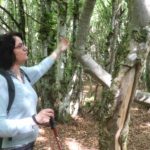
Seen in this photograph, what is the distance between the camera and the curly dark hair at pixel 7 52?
150 inches

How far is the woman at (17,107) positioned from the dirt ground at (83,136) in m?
4.93

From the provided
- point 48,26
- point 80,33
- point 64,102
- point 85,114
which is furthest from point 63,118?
point 80,33

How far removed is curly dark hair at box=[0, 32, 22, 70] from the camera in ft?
12.5

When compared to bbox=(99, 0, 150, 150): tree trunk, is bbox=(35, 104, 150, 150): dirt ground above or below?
below

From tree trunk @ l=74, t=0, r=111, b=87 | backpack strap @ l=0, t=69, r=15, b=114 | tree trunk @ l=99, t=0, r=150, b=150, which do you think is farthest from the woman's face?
tree trunk @ l=99, t=0, r=150, b=150

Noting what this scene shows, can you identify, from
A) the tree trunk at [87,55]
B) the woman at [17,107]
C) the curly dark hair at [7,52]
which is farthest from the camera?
the tree trunk at [87,55]

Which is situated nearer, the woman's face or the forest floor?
the woman's face

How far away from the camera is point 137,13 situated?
3.57 metres

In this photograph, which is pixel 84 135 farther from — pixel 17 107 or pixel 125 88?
pixel 17 107

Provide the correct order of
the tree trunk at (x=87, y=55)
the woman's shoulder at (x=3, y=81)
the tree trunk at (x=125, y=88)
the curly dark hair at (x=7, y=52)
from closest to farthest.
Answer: the woman's shoulder at (x=3, y=81) < the tree trunk at (x=125, y=88) < the curly dark hair at (x=7, y=52) < the tree trunk at (x=87, y=55)

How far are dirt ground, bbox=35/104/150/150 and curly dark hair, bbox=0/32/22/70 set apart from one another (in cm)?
499

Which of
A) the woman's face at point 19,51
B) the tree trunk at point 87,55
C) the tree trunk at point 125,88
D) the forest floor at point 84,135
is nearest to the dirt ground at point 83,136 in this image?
the forest floor at point 84,135

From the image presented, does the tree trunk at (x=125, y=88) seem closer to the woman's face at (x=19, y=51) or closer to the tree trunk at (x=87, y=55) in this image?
the tree trunk at (x=87, y=55)

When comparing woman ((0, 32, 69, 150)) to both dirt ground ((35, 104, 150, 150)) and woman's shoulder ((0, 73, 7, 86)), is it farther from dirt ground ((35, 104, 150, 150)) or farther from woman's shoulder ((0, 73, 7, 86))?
dirt ground ((35, 104, 150, 150))
